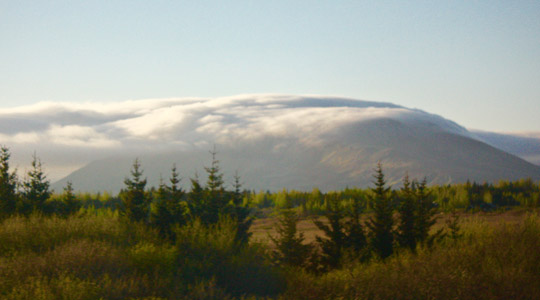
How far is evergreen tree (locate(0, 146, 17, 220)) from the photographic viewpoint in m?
19.6

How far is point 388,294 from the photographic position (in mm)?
8719

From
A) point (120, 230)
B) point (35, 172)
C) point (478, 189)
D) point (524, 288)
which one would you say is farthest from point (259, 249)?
point (478, 189)

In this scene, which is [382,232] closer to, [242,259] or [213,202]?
[242,259]

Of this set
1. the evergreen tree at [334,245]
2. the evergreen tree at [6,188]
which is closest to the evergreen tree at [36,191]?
the evergreen tree at [6,188]

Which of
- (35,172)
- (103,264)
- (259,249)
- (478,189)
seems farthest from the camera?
(478,189)

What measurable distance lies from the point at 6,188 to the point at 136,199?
6.38 m

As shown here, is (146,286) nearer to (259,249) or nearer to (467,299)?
(259,249)

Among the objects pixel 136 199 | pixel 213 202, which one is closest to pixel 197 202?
pixel 213 202

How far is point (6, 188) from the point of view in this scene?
20609mm

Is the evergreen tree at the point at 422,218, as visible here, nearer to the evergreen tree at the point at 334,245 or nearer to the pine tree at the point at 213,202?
the evergreen tree at the point at 334,245

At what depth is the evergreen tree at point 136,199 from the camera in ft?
58.8

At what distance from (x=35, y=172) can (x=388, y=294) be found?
695 inches

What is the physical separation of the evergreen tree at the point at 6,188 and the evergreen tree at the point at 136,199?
4515 millimetres

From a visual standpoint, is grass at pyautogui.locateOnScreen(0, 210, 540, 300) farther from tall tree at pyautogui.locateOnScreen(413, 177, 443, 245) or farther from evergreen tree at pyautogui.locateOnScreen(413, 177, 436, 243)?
evergreen tree at pyautogui.locateOnScreen(413, 177, 436, 243)
